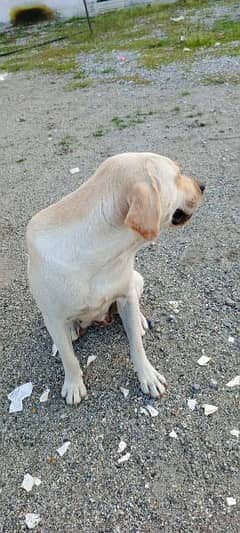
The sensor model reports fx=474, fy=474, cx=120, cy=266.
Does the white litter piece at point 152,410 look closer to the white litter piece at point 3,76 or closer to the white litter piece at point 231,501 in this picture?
the white litter piece at point 231,501

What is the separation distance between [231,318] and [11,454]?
1.48 m

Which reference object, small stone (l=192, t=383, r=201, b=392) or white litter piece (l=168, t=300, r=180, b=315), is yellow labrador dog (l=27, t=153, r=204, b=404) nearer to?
small stone (l=192, t=383, r=201, b=392)

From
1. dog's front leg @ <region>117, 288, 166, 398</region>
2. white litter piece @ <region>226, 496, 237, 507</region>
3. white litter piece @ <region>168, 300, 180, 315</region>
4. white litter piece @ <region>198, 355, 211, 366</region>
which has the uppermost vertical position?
dog's front leg @ <region>117, 288, 166, 398</region>

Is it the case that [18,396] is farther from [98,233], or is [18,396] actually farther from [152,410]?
[98,233]

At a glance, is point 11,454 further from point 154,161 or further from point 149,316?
point 154,161

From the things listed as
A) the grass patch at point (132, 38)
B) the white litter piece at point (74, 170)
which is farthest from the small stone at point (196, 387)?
the grass patch at point (132, 38)

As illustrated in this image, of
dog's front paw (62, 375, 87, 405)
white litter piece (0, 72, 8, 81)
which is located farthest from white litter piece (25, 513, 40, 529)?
white litter piece (0, 72, 8, 81)

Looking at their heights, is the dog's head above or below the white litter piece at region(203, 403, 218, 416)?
above

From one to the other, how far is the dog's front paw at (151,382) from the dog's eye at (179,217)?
828 millimetres

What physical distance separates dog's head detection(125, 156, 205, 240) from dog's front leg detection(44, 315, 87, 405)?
713mm

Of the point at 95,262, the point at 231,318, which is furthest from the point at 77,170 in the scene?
the point at 95,262

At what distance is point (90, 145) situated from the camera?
5.74 meters

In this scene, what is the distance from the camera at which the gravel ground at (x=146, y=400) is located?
2.06 meters

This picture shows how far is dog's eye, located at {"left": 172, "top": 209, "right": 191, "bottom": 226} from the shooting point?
2.13 m
